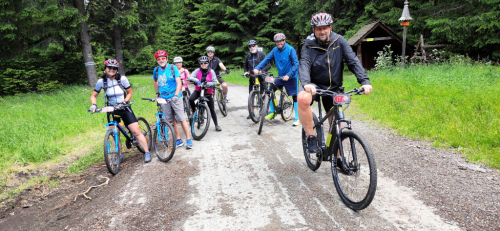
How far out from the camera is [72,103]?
12.1m

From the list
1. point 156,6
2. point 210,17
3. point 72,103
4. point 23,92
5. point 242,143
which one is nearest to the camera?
point 242,143

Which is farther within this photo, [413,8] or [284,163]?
[413,8]

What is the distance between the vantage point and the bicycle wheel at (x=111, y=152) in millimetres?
5062

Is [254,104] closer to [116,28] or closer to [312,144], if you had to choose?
[312,144]

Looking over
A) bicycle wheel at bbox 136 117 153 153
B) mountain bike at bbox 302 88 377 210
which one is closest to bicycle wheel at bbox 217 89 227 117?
bicycle wheel at bbox 136 117 153 153

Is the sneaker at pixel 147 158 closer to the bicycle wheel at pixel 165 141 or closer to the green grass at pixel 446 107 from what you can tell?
the bicycle wheel at pixel 165 141

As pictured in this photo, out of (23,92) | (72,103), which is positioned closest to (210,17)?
(23,92)

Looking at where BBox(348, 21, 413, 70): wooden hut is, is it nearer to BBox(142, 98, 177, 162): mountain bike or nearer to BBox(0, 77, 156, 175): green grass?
BBox(0, 77, 156, 175): green grass

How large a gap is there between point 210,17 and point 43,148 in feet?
89.2

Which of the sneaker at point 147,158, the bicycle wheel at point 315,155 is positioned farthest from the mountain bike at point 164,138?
the bicycle wheel at point 315,155

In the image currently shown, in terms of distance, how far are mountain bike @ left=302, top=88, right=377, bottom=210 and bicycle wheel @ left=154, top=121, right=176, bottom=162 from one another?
2874mm

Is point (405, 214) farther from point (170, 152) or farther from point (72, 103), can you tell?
point (72, 103)

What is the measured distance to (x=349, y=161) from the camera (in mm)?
3377

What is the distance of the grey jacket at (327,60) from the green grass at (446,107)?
2689 mm
